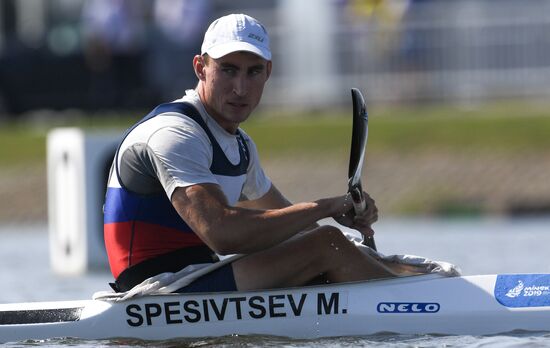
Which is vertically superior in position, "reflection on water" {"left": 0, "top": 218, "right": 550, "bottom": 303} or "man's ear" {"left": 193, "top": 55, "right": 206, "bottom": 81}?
"man's ear" {"left": 193, "top": 55, "right": 206, "bottom": 81}

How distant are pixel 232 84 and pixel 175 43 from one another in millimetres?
15166

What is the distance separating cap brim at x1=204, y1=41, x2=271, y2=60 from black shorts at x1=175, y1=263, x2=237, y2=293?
3.13 ft

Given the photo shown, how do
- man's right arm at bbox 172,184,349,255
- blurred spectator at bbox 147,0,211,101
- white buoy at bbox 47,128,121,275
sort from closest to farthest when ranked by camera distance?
man's right arm at bbox 172,184,349,255 < white buoy at bbox 47,128,121,275 < blurred spectator at bbox 147,0,211,101

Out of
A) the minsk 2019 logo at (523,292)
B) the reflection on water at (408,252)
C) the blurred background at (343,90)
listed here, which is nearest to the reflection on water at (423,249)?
the reflection on water at (408,252)

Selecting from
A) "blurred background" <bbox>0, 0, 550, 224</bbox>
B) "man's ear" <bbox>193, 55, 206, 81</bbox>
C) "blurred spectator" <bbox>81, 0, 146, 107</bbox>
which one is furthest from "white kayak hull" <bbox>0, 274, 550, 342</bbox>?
"blurred spectator" <bbox>81, 0, 146, 107</bbox>

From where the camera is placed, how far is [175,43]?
21.9 m

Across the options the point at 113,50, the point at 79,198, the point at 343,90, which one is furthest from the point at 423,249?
the point at 113,50

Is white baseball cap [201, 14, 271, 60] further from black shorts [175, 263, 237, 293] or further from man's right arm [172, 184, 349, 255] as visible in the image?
black shorts [175, 263, 237, 293]

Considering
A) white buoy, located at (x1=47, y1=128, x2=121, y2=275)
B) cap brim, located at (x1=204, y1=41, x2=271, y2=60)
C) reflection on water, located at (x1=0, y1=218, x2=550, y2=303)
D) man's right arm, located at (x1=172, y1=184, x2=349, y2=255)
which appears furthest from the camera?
white buoy, located at (x1=47, y1=128, x2=121, y2=275)

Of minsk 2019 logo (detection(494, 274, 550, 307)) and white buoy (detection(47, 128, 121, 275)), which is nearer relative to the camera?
minsk 2019 logo (detection(494, 274, 550, 307))

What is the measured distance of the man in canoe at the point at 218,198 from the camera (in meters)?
6.68

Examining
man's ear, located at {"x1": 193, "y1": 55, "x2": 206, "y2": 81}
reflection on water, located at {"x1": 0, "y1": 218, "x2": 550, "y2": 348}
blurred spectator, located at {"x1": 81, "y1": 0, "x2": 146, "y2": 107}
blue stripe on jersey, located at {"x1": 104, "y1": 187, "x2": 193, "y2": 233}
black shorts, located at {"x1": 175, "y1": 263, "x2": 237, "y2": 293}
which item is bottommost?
reflection on water, located at {"x1": 0, "y1": 218, "x2": 550, "y2": 348}

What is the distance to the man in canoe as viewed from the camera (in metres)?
6.68

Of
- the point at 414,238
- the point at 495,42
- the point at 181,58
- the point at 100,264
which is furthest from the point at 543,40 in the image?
the point at 100,264
